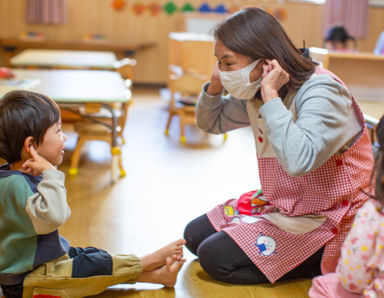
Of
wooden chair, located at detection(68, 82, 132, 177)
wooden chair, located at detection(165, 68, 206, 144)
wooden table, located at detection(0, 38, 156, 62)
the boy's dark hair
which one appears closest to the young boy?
the boy's dark hair

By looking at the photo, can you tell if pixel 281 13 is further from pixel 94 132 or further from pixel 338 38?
pixel 94 132

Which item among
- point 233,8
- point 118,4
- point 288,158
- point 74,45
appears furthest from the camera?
point 233,8

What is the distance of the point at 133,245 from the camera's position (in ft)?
7.11

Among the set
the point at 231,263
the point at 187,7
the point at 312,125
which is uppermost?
the point at 187,7

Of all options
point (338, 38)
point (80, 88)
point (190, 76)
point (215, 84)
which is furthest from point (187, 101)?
point (215, 84)

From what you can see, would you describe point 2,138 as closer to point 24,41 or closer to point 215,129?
point 215,129

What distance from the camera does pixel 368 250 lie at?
1161 mm

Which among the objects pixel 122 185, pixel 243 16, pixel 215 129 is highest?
pixel 243 16

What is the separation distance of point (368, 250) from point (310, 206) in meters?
0.57

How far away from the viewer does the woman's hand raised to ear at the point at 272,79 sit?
159 cm

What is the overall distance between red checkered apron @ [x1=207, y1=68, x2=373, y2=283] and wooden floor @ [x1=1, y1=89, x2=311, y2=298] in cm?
13

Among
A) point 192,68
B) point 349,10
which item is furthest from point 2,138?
point 349,10

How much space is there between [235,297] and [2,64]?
624 cm

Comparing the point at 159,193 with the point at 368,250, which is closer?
the point at 368,250
